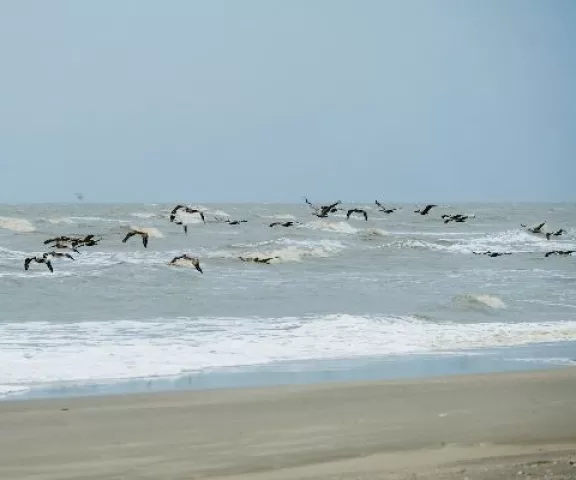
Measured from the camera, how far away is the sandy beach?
5391 mm

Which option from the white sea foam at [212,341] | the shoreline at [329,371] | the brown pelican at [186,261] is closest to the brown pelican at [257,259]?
the brown pelican at [186,261]

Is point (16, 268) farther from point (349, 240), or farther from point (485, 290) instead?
point (349, 240)

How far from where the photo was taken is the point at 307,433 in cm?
646

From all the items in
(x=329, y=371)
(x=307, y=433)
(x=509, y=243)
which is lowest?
(x=509, y=243)

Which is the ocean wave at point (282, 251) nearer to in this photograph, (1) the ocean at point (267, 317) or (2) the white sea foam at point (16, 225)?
(1) the ocean at point (267, 317)

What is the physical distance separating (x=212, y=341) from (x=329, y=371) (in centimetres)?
257

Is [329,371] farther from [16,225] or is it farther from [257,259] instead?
[16,225]

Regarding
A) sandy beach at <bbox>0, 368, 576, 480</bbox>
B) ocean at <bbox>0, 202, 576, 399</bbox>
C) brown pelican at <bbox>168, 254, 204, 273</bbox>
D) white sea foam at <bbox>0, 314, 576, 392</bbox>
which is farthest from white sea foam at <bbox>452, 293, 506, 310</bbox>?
sandy beach at <bbox>0, 368, 576, 480</bbox>

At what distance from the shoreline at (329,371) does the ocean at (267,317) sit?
0.11ft

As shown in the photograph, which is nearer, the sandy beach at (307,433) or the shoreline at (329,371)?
the sandy beach at (307,433)

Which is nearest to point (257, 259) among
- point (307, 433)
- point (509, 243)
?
point (509, 243)

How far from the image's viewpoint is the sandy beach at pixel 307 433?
5391mm

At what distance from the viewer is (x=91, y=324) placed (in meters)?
13.7

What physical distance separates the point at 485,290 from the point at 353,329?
25.1ft
